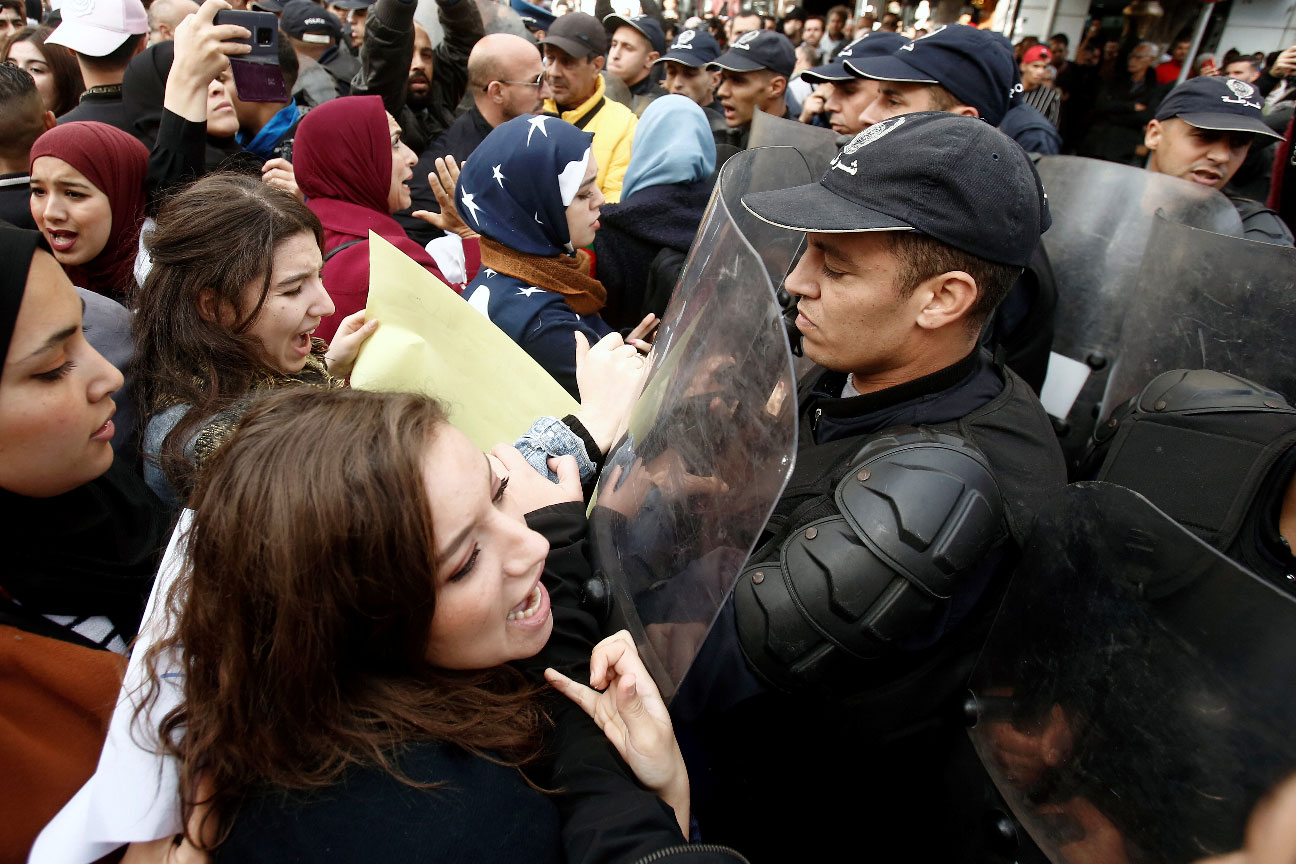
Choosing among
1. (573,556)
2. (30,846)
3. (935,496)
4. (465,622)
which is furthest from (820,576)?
(30,846)

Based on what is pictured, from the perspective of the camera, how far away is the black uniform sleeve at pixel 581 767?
961 mm

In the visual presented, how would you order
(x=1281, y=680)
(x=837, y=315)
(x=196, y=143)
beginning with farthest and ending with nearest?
(x=196, y=143)
(x=837, y=315)
(x=1281, y=680)

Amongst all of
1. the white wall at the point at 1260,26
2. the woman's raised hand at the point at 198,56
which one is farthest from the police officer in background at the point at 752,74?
the white wall at the point at 1260,26

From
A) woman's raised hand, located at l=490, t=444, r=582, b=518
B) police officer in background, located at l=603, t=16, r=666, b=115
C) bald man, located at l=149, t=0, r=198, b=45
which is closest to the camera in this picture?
woman's raised hand, located at l=490, t=444, r=582, b=518

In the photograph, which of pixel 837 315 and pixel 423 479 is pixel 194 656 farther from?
pixel 837 315

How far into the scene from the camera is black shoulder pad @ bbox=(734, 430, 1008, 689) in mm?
1215

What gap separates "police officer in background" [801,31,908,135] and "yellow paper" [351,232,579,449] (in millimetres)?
2183

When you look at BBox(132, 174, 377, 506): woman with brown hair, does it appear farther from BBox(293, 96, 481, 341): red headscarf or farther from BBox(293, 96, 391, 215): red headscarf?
BBox(293, 96, 391, 215): red headscarf

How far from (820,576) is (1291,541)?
95 cm

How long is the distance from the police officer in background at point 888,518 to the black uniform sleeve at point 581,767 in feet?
0.83

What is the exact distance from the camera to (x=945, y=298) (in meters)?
1.46

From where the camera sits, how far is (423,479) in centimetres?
102

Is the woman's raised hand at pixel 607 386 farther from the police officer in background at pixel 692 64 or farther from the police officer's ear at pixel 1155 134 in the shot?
the police officer in background at pixel 692 64

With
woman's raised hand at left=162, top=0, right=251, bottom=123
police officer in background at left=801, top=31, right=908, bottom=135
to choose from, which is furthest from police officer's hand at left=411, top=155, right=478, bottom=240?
police officer in background at left=801, top=31, right=908, bottom=135
